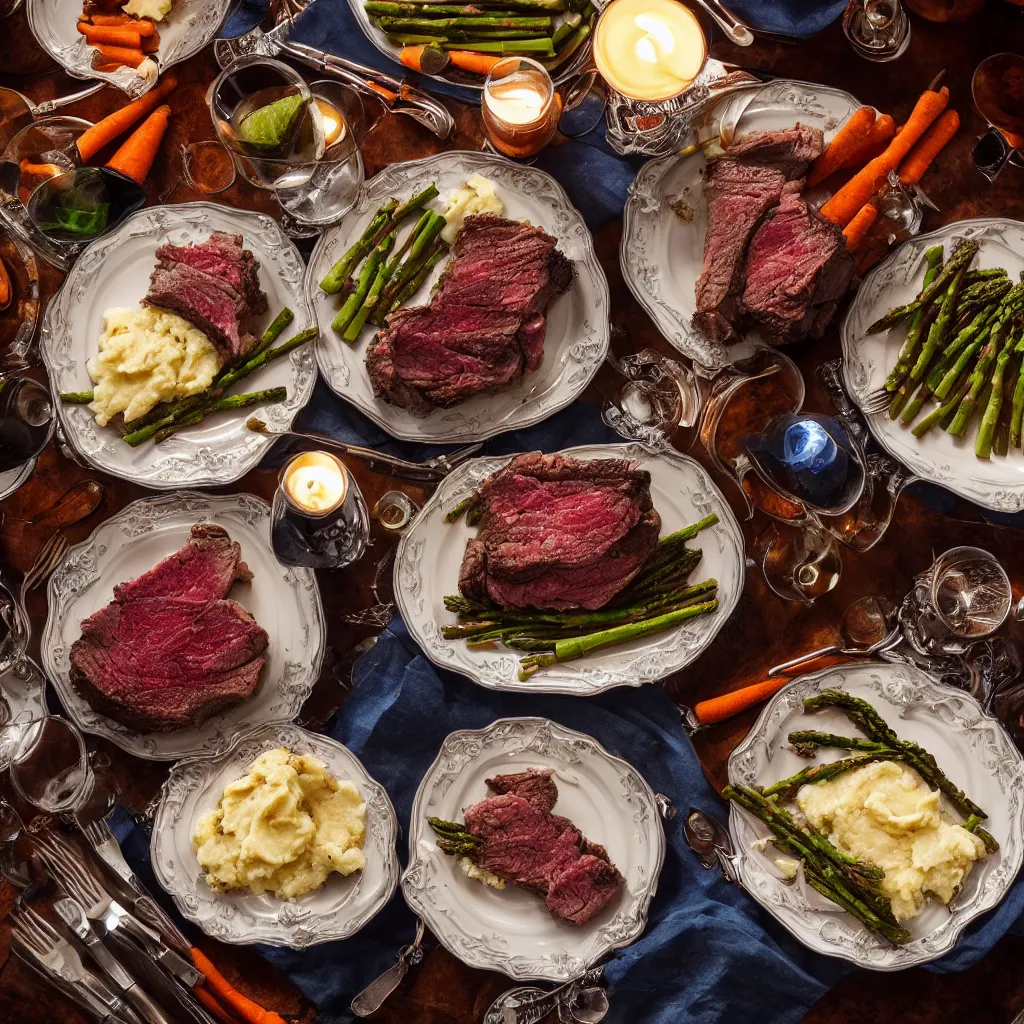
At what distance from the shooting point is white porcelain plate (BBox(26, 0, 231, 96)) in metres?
6.13

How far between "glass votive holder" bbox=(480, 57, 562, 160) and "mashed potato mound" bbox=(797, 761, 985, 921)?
11.8 ft

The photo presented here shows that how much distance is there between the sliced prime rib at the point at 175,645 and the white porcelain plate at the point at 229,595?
9 cm

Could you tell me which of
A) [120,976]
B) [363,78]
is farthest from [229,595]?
[363,78]

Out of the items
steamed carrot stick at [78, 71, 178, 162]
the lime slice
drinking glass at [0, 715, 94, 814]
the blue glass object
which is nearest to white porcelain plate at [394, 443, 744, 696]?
the blue glass object

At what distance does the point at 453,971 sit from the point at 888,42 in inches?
209

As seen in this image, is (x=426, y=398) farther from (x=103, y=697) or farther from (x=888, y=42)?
(x=888, y=42)

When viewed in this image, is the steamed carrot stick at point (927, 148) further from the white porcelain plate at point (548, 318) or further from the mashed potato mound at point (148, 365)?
the mashed potato mound at point (148, 365)

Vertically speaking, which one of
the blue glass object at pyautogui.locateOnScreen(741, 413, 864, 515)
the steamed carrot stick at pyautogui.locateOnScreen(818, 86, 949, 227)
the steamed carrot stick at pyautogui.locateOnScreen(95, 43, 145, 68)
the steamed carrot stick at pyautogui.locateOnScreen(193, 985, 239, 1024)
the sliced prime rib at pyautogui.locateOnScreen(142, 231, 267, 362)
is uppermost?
the steamed carrot stick at pyautogui.locateOnScreen(95, 43, 145, 68)

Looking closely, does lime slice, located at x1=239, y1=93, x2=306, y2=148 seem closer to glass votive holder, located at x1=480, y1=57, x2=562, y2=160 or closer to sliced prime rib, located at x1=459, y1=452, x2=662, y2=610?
glass votive holder, located at x1=480, y1=57, x2=562, y2=160

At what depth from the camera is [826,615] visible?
6.09 metres

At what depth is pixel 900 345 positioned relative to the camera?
19.9ft

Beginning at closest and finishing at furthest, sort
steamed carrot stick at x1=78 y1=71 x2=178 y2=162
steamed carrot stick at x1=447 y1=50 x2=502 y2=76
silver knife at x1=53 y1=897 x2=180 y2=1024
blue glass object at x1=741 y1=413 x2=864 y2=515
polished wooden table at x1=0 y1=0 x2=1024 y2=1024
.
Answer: blue glass object at x1=741 y1=413 x2=864 y2=515 < silver knife at x1=53 y1=897 x2=180 y2=1024 < polished wooden table at x1=0 y1=0 x2=1024 y2=1024 < steamed carrot stick at x1=447 y1=50 x2=502 y2=76 < steamed carrot stick at x1=78 y1=71 x2=178 y2=162

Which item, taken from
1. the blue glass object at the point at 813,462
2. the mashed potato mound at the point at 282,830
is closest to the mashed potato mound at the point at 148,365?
the mashed potato mound at the point at 282,830

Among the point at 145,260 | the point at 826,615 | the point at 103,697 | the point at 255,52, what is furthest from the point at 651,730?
the point at 255,52
